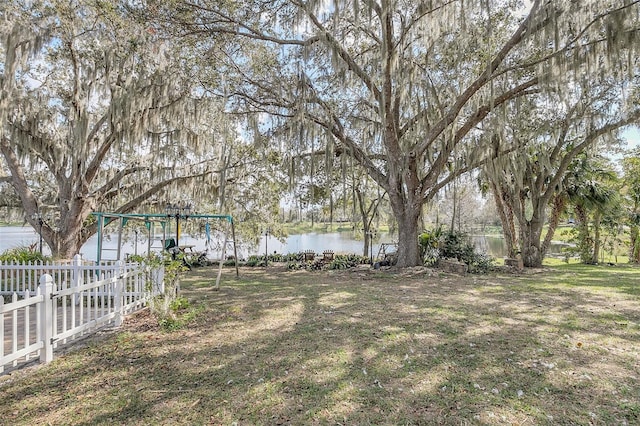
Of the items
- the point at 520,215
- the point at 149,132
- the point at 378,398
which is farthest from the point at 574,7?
the point at 149,132

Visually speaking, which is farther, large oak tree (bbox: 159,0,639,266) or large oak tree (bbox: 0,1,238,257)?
large oak tree (bbox: 0,1,238,257)

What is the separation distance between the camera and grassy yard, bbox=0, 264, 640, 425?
2203 mm

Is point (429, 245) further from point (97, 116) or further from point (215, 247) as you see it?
point (215, 247)

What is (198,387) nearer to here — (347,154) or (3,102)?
(347,154)

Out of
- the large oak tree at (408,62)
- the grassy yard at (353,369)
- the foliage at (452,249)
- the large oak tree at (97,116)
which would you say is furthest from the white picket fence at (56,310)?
the foliage at (452,249)

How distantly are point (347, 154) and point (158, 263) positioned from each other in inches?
224

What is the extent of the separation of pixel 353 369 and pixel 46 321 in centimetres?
269

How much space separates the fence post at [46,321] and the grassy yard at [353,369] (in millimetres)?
111

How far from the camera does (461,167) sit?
921 centimetres

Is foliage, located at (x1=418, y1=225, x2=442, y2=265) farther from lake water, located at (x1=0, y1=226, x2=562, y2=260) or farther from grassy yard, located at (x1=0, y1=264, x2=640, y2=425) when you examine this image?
grassy yard, located at (x1=0, y1=264, x2=640, y2=425)

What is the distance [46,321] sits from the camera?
3045 millimetres

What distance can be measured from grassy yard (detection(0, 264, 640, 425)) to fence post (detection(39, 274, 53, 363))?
→ 11 centimetres

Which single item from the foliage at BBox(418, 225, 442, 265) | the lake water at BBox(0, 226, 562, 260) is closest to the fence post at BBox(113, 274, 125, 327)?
the lake water at BBox(0, 226, 562, 260)

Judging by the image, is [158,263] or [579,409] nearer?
[579,409]
